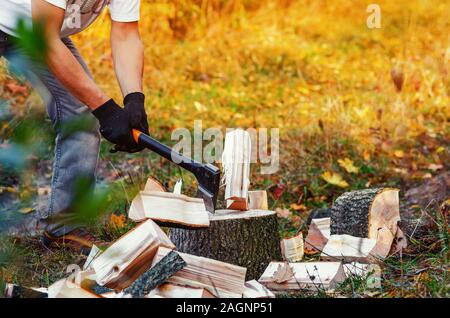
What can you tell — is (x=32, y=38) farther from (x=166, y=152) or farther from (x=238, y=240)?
(x=238, y=240)

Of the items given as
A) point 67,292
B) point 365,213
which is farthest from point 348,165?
point 67,292

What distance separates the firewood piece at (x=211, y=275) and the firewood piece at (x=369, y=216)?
29.5 inches

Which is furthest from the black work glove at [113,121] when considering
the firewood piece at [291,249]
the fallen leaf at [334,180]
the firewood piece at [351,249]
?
the fallen leaf at [334,180]

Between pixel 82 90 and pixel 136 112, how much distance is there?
291 mm

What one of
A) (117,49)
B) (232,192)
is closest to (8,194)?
(117,49)

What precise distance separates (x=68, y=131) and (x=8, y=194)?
3.01 metres

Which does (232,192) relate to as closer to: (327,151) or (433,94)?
(327,151)

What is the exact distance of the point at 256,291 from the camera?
2143 millimetres

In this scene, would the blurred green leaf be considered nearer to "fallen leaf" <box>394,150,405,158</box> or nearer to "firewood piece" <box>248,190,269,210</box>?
"firewood piece" <box>248,190,269,210</box>

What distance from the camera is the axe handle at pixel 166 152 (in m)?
2.30

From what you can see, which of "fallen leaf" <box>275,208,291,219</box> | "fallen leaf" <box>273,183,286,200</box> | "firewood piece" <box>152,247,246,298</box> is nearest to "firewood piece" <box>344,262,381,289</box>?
"firewood piece" <box>152,247,246,298</box>

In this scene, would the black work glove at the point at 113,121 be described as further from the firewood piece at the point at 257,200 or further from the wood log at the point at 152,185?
the firewood piece at the point at 257,200

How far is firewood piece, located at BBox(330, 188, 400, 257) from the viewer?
2.63m

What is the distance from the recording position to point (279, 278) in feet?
7.57
